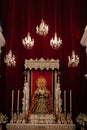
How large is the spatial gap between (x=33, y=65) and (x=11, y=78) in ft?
2.96

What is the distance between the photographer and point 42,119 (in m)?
9.53

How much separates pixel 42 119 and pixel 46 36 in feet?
9.64

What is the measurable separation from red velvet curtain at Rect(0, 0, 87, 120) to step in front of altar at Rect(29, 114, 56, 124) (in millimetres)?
887

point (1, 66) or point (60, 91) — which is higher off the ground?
point (1, 66)

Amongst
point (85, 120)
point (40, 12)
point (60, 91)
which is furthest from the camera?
point (40, 12)

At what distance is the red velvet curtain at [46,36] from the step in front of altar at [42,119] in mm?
887

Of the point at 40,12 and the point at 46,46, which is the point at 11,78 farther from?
the point at 40,12

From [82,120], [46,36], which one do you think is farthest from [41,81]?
[82,120]

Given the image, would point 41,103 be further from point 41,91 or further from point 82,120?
point 82,120

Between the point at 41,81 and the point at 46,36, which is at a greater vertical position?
the point at 46,36

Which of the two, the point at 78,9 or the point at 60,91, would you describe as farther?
the point at 78,9

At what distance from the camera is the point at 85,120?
9141 mm

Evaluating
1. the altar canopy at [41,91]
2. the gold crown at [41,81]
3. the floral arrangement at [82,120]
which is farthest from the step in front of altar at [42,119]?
the gold crown at [41,81]

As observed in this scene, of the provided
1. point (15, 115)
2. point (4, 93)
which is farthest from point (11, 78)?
point (15, 115)
